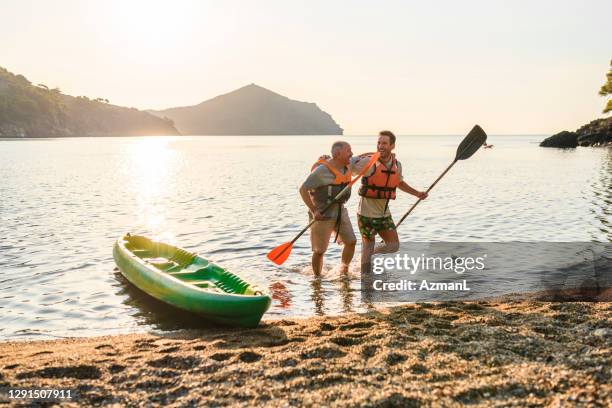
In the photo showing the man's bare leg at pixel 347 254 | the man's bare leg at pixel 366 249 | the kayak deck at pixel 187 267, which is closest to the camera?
the kayak deck at pixel 187 267

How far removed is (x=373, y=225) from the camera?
29.3ft

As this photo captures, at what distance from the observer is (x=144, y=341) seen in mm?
6445

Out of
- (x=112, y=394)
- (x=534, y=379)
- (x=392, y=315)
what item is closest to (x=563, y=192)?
(x=392, y=315)

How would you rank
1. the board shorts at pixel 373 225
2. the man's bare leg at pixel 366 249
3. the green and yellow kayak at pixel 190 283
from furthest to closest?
the man's bare leg at pixel 366 249 → the board shorts at pixel 373 225 → the green and yellow kayak at pixel 190 283

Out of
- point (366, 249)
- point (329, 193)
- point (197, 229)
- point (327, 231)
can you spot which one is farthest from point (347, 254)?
point (197, 229)

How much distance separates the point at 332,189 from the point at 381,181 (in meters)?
0.82

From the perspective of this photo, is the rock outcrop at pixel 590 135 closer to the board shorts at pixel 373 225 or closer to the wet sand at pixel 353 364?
the board shorts at pixel 373 225

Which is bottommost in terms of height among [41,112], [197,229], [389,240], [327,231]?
[197,229]

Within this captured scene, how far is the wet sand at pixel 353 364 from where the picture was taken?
14.3 ft

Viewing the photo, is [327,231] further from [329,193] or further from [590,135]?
[590,135]

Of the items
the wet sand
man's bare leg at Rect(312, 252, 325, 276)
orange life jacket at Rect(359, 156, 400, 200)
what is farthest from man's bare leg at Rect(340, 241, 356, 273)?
the wet sand

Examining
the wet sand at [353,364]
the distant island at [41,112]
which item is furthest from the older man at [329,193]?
the distant island at [41,112]

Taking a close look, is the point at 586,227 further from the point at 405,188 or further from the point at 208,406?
the point at 208,406

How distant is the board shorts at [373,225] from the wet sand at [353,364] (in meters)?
2.39
